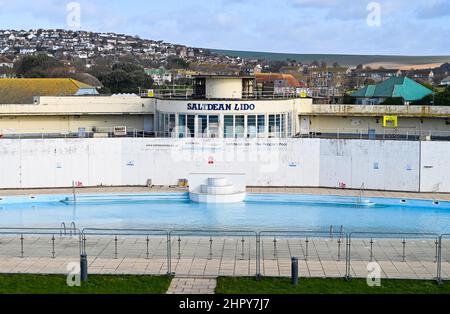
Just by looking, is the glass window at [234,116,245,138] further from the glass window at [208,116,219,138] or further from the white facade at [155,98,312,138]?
the glass window at [208,116,219,138]

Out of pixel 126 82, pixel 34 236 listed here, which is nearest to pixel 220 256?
pixel 34 236

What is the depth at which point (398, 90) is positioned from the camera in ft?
183

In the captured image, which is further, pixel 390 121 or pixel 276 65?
pixel 276 65

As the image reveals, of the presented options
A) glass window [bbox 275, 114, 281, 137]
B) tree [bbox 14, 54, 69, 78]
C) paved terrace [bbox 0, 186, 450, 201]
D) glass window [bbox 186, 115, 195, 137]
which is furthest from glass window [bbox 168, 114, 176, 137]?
tree [bbox 14, 54, 69, 78]

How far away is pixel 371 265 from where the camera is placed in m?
18.5

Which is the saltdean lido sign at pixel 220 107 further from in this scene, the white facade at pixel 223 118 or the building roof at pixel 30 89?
the building roof at pixel 30 89

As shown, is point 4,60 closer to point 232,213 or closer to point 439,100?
point 439,100

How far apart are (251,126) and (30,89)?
26896mm

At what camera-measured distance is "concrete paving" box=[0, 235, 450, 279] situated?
18094mm

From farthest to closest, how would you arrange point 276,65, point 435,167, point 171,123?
point 276,65, point 171,123, point 435,167

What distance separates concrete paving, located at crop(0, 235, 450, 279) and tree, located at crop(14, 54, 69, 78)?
240 ft

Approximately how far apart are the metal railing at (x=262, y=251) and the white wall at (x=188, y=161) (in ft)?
31.5

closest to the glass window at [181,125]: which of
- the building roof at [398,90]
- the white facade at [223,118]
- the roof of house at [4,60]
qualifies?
the white facade at [223,118]

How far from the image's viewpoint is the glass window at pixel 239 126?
34188 mm
